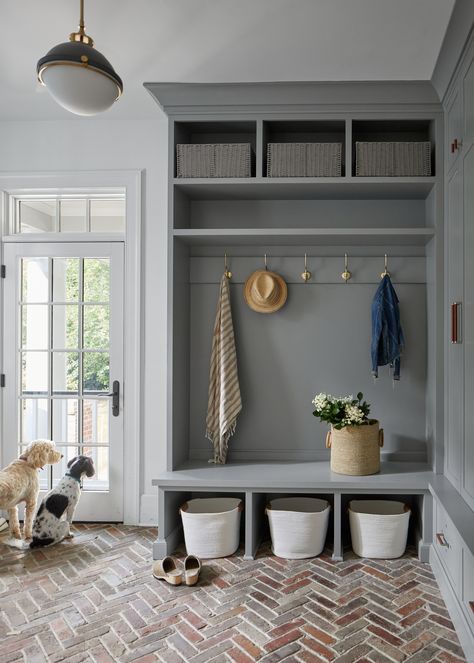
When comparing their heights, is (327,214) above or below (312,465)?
above

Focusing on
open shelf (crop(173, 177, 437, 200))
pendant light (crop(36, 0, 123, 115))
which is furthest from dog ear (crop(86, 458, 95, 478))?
pendant light (crop(36, 0, 123, 115))

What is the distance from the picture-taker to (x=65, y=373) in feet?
11.9

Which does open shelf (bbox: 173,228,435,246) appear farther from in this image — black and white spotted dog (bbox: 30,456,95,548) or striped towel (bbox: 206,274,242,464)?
black and white spotted dog (bbox: 30,456,95,548)

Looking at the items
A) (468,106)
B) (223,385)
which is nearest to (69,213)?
(223,385)

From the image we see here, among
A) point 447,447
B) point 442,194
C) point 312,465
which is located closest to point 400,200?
point 442,194

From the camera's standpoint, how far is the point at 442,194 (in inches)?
117

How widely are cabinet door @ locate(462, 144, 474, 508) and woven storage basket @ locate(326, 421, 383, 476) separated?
2.04 feet

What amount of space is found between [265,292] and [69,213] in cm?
150

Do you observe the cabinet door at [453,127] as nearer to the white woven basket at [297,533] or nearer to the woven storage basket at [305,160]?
the woven storage basket at [305,160]

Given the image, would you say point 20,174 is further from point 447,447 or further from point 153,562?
point 447,447

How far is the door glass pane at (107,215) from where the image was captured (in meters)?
3.64

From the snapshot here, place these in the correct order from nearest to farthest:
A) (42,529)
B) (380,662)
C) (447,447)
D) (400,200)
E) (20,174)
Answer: (380,662)
(447,447)
(42,529)
(400,200)
(20,174)

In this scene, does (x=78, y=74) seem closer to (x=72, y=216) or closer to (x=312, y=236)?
(x=312, y=236)

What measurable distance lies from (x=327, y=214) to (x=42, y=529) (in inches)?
104
